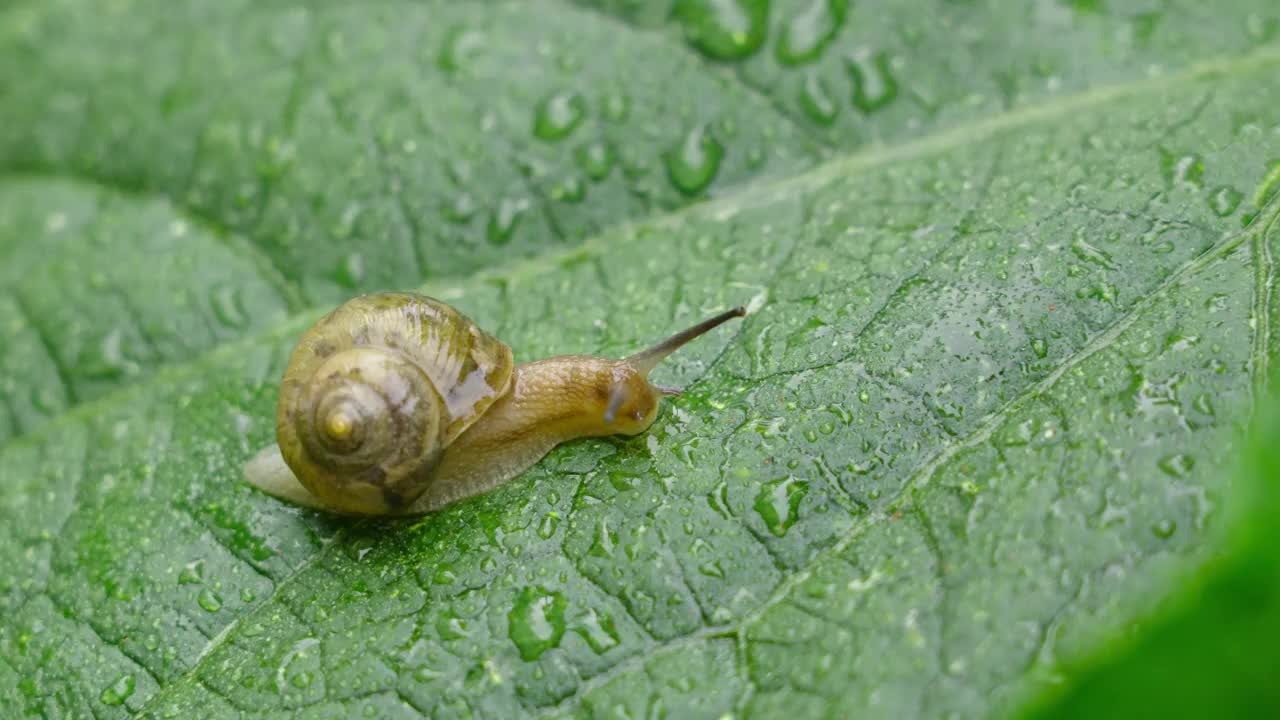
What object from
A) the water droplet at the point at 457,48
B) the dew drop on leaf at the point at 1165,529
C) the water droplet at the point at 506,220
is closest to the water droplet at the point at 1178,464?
the dew drop on leaf at the point at 1165,529

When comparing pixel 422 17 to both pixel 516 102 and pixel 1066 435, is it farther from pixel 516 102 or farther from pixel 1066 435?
pixel 1066 435

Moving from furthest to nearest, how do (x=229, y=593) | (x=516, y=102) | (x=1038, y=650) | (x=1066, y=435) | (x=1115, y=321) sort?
(x=516, y=102)
(x=229, y=593)
(x=1115, y=321)
(x=1066, y=435)
(x=1038, y=650)

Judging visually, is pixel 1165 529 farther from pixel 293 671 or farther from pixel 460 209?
pixel 460 209

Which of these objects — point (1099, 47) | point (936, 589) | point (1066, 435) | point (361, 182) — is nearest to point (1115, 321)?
point (1066, 435)

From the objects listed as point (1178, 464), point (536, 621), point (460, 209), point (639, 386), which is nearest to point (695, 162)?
point (460, 209)

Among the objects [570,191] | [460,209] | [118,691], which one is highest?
[570,191]

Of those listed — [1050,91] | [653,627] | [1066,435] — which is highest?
[1050,91]
